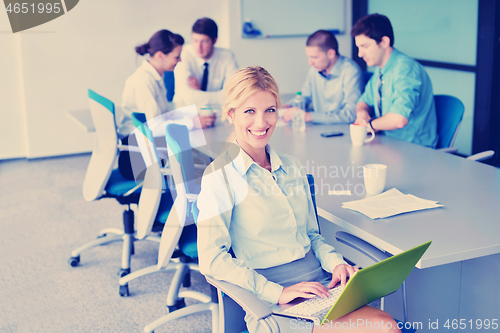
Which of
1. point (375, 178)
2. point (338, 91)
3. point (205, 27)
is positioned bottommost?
Result: point (375, 178)

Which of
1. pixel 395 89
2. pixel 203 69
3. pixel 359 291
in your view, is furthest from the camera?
pixel 203 69

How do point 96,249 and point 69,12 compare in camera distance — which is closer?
point 96,249

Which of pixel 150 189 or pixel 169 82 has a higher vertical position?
pixel 169 82

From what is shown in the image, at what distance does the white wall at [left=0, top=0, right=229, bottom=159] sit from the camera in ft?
17.3

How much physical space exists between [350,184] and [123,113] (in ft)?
5.74

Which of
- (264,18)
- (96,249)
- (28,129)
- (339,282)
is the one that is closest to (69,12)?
(28,129)

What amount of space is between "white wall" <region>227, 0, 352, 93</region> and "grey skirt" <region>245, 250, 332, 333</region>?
14.4 ft

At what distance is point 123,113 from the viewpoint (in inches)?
126

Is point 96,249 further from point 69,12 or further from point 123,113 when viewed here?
point 69,12

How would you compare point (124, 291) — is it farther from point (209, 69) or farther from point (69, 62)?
point (69, 62)

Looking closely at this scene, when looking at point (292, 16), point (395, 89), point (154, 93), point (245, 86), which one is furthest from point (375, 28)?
point (292, 16)

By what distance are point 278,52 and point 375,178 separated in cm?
420

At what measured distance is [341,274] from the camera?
1496mm

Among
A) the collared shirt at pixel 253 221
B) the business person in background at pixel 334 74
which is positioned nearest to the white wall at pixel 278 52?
the business person in background at pixel 334 74
